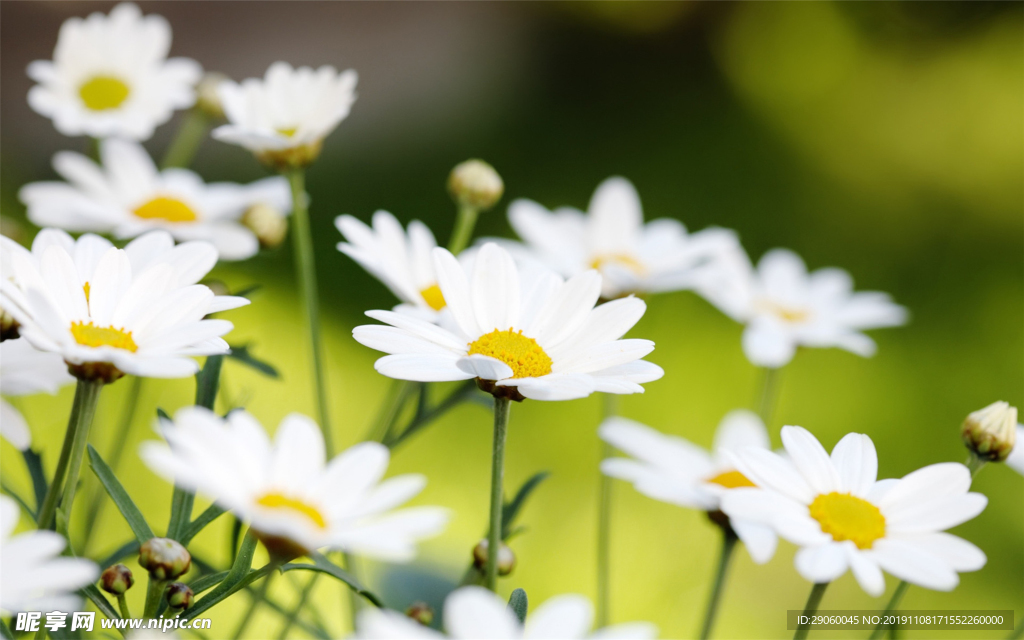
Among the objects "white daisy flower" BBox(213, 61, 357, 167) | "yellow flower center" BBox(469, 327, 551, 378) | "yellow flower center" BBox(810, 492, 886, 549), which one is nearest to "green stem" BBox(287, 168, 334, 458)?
"white daisy flower" BBox(213, 61, 357, 167)

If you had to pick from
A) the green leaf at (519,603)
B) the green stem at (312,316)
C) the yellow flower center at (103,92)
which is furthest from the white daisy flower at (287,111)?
the green leaf at (519,603)

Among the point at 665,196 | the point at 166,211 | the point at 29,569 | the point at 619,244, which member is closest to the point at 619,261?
the point at 619,244

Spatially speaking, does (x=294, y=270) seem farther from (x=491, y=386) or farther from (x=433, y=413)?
(x=491, y=386)

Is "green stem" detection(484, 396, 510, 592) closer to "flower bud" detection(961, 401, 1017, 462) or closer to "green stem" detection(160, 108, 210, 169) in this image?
"flower bud" detection(961, 401, 1017, 462)

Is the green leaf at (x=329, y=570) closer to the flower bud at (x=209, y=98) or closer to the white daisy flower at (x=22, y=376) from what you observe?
the white daisy flower at (x=22, y=376)

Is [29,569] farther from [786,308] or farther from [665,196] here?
[665,196]

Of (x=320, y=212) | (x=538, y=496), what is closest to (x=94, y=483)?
(x=538, y=496)
